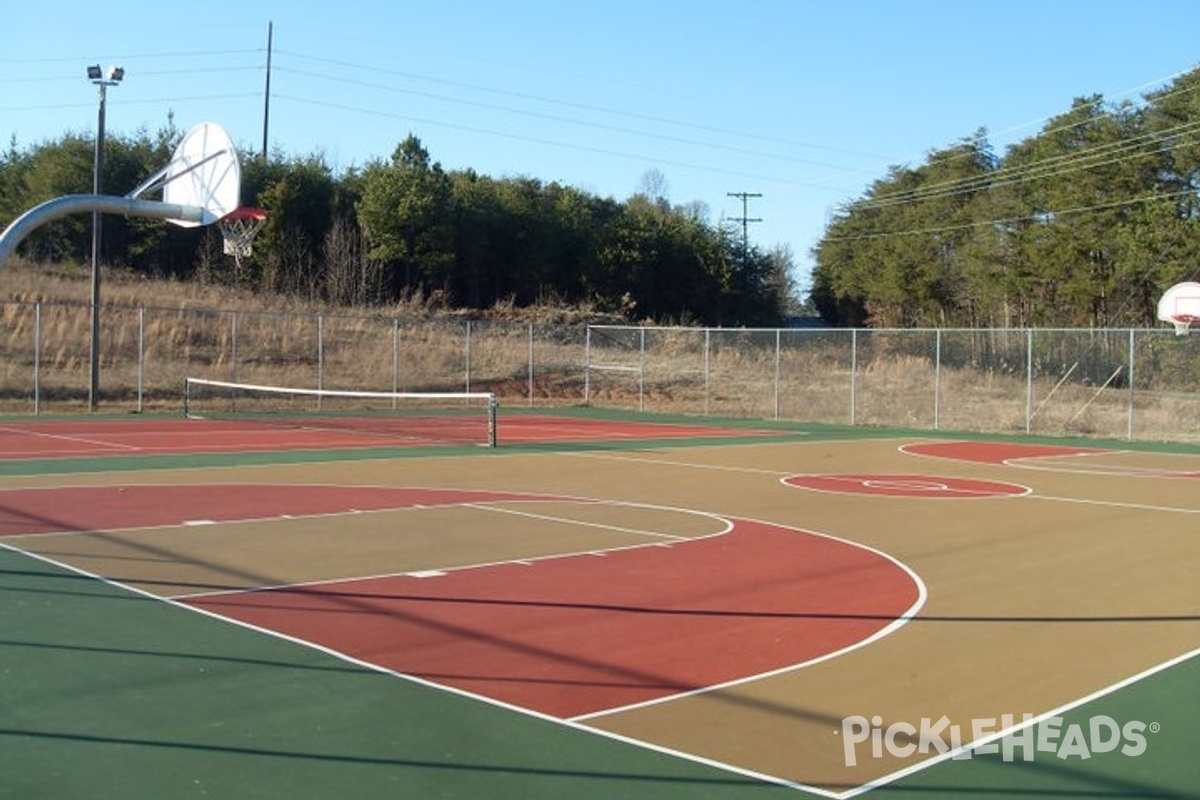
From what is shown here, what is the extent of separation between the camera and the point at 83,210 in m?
8.98

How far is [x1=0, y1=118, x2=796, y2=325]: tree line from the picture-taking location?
5638 cm

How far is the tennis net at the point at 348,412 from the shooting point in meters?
28.8

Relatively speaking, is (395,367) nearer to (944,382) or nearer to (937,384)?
(944,382)

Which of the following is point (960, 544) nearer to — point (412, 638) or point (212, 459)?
point (412, 638)

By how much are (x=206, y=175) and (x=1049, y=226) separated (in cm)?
5269

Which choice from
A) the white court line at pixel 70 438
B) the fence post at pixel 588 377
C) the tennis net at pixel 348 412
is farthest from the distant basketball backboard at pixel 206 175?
the fence post at pixel 588 377

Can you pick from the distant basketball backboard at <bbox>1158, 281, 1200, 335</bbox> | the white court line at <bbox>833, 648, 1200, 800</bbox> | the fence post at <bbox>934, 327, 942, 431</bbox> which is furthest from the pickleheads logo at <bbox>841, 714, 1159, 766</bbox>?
the distant basketball backboard at <bbox>1158, 281, 1200, 335</bbox>

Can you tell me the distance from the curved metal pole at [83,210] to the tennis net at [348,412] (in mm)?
15563

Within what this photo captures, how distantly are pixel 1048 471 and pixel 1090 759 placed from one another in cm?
1596

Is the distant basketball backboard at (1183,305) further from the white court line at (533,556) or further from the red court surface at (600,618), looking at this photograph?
the red court surface at (600,618)

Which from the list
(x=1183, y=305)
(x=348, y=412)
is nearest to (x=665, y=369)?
(x=348, y=412)

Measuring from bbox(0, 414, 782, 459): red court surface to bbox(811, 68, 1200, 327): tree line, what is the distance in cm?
2786

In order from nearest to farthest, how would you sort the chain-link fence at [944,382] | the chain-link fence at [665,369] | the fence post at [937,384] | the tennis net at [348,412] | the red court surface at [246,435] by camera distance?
the red court surface at [246,435] < the tennis net at [348,412] < the fence post at [937,384] < the chain-link fence at [944,382] < the chain-link fence at [665,369]

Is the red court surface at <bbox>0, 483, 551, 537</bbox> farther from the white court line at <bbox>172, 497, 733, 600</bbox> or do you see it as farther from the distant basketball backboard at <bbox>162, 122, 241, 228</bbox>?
the distant basketball backboard at <bbox>162, 122, 241, 228</bbox>
